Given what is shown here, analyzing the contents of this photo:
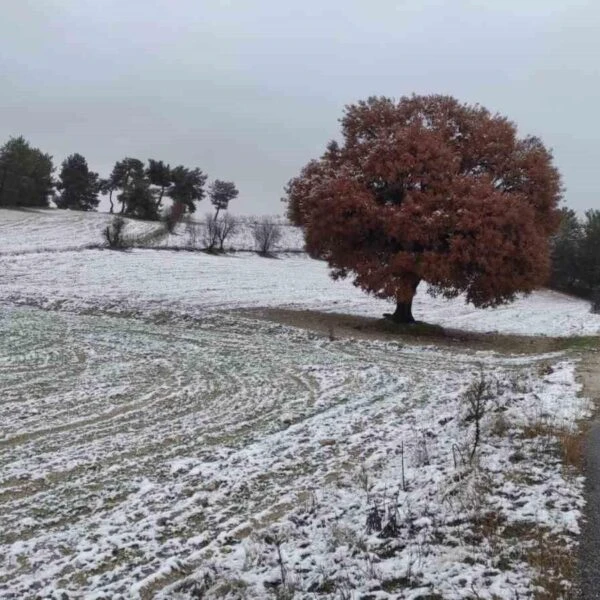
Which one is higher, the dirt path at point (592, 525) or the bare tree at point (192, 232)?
the bare tree at point (192, 232)

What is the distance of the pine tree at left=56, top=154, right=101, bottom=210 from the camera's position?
76188 mm

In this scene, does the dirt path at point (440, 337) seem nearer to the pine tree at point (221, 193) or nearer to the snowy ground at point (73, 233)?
the snowy ground at point (73, 233)

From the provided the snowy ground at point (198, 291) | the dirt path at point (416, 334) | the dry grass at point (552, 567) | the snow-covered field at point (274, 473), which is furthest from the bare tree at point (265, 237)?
the dry grass at point (552, 567)

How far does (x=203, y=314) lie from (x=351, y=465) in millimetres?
17229

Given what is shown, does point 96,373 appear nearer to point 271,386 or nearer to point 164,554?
point 271,386

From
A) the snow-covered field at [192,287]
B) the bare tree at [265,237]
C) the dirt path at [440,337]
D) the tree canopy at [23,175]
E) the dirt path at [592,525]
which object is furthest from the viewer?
the tree canopy at [23,175]

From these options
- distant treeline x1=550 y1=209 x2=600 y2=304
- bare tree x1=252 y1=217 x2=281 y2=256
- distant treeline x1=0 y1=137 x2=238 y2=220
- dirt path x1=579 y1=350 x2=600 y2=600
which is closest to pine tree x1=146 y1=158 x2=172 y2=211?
distant treeline x1=0 y1=137 x2=238 y2=220

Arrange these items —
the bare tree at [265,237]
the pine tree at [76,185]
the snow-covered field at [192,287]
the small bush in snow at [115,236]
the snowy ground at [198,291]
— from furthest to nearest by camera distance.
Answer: the pine tree at [76,185]
the bare tree at [265,237]
the small bush in snow at [115,236]
the snow-covered field at [192,287]
the snowy ground at [198,291]

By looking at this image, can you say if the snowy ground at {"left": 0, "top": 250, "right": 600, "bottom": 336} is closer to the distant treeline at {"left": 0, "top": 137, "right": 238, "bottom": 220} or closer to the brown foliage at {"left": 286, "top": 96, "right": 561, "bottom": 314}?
the brown foliage at {"left": 286, "top": 96, "right": 561, "bottom": 314}

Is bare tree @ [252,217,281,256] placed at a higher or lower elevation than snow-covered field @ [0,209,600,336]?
higher

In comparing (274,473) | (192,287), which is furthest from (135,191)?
(274,473)

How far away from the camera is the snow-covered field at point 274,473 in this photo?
4633 millimetres

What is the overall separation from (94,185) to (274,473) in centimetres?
7756

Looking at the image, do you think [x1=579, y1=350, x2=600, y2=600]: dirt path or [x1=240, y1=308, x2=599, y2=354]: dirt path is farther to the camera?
[x1=240, y1=308, x2=599, y2=354]: dirt path
